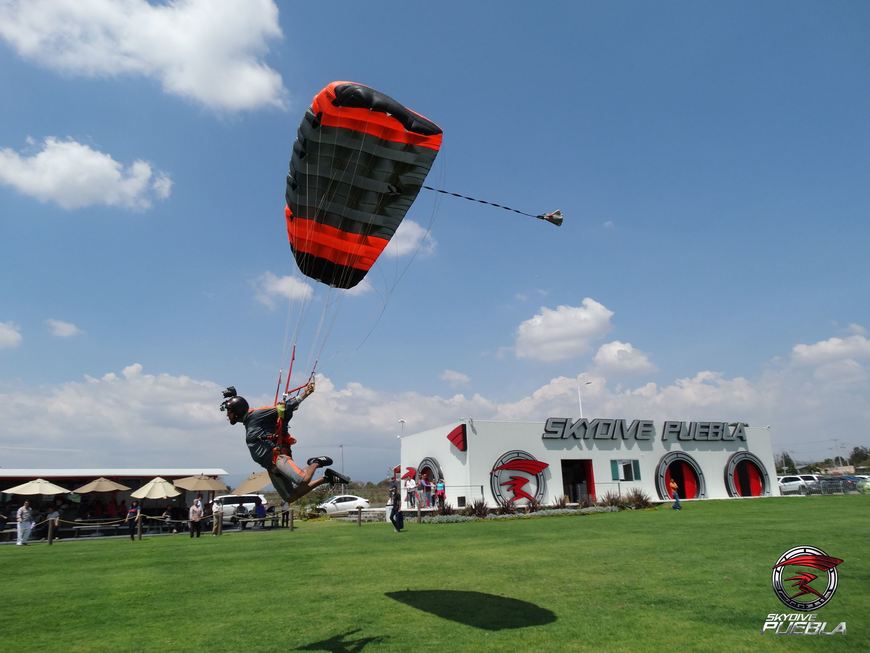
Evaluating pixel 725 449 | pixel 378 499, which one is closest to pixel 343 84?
pixel 725 449

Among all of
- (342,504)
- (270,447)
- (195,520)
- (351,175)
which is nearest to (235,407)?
(270,447)

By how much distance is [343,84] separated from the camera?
8.97 meters

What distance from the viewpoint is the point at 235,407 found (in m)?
8.00

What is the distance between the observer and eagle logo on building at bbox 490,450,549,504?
97.5ft

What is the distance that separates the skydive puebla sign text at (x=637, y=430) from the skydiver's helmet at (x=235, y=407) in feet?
84.4

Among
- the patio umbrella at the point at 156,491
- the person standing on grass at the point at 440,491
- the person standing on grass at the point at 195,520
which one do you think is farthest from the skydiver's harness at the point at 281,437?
the person standing on grass at the point at 440,491

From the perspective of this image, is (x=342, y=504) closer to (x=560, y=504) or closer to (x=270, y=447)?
(x=560, y=504)

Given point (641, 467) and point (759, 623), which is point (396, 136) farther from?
point (641, 467)

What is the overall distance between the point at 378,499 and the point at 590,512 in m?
25.3

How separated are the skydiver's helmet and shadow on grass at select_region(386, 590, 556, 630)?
4.01 metres

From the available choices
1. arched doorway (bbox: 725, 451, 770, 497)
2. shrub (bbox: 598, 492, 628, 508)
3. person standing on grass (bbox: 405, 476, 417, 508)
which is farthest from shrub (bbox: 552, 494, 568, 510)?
arched doorway (bbox: 725, 451, 770, 497)

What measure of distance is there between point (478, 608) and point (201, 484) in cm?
2256

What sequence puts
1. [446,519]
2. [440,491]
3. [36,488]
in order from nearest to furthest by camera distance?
[36,488], [446,519], [440,491]

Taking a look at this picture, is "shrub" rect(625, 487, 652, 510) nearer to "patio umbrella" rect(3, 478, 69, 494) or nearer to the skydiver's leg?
the skydiver's leg
